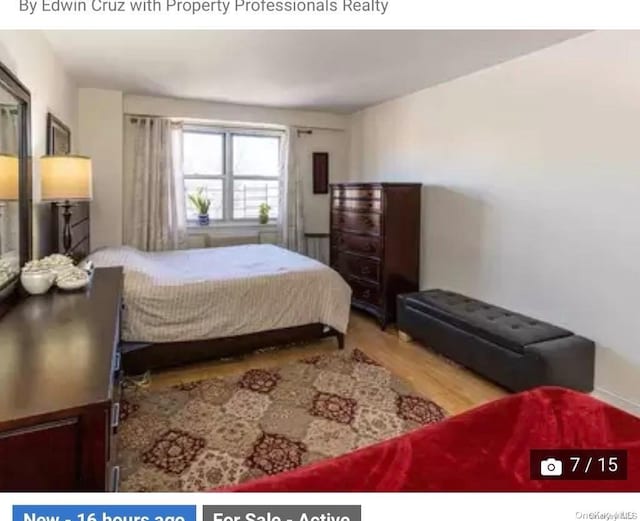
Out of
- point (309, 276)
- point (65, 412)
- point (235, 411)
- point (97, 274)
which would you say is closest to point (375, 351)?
point (309, 276)

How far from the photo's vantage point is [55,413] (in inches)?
37.1

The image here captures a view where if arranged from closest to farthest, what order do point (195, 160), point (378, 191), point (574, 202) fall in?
point (574, 202), point (378, 191), point (195, 160)

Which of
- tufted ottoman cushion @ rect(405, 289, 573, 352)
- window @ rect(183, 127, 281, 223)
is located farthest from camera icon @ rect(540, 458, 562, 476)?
window @ rect(183, 127, 281, 223)

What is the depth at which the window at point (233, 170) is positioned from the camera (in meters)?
5.00

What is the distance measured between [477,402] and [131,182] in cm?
386

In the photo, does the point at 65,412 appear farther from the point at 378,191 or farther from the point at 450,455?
the point at 378,191

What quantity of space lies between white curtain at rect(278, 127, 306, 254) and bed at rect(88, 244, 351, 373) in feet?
5.06

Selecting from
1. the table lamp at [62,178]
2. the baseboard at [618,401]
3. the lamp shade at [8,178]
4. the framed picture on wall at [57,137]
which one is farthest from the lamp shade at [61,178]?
the baseboard at [618,401]

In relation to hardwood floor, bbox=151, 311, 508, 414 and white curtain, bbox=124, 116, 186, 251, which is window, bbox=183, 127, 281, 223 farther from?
hardwood floor, bbox=151, 311, 508, 414

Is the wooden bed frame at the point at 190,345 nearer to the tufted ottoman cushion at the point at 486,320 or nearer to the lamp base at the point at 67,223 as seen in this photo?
the lamp base at the point at 67,223

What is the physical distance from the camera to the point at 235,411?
2.51 metres

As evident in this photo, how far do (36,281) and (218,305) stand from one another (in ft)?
4.12

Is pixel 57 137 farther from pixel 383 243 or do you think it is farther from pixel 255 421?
pixel 383 243

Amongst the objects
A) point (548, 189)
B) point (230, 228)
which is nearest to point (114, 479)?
point (548, 189)
